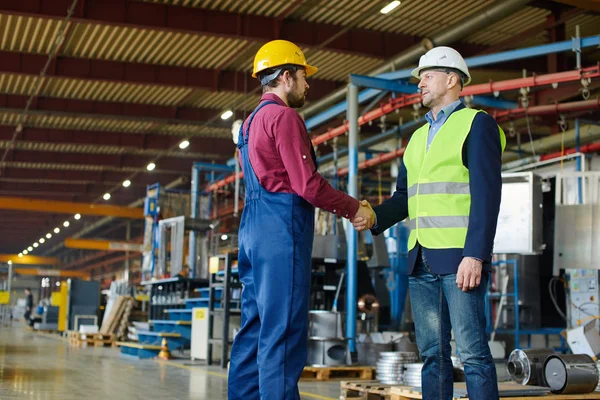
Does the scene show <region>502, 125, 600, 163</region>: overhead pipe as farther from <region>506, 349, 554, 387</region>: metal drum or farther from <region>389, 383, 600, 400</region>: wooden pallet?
<region>389, 383, 600, 400</region>: wooden pallet

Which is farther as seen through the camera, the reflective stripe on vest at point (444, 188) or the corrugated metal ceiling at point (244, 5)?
the corrugated metal ceiling at point (244, 5)

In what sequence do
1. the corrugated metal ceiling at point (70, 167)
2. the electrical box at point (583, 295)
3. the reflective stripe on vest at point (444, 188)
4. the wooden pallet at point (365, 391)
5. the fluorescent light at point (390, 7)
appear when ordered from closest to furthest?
1. the reflective stripe on vest at point (444, 188)
2. the wooden pallet at point (365, 391)
3. the electrical box at point (583, 295)
4. the fluorescent light at point (390, 7)
5. the corrugated metal ceiling at point (70, 167)

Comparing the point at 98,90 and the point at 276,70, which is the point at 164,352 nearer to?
the point at 98,90

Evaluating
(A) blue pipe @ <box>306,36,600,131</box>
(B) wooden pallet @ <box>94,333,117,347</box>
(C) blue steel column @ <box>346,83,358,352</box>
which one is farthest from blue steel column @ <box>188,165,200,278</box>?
(A) blue pipe @ <box>306,36,600,131</box>

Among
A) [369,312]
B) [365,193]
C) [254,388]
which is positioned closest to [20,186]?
[365,193]

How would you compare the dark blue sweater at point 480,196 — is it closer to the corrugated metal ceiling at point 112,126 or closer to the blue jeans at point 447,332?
the blue jeans at point 447,332

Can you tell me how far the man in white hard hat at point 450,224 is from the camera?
3.18 meters

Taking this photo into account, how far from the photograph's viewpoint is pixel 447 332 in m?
3.39

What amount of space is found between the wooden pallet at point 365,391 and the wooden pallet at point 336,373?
6.83ft

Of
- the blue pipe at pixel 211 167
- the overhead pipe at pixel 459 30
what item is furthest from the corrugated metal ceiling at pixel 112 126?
the overhead pipe at pixel 459 30

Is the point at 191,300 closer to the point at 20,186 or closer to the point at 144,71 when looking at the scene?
the point at 144,71

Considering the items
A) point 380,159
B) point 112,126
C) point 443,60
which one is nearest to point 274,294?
point 443,60

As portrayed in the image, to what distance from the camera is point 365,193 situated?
64.8ft

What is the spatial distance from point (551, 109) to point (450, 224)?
903cm
